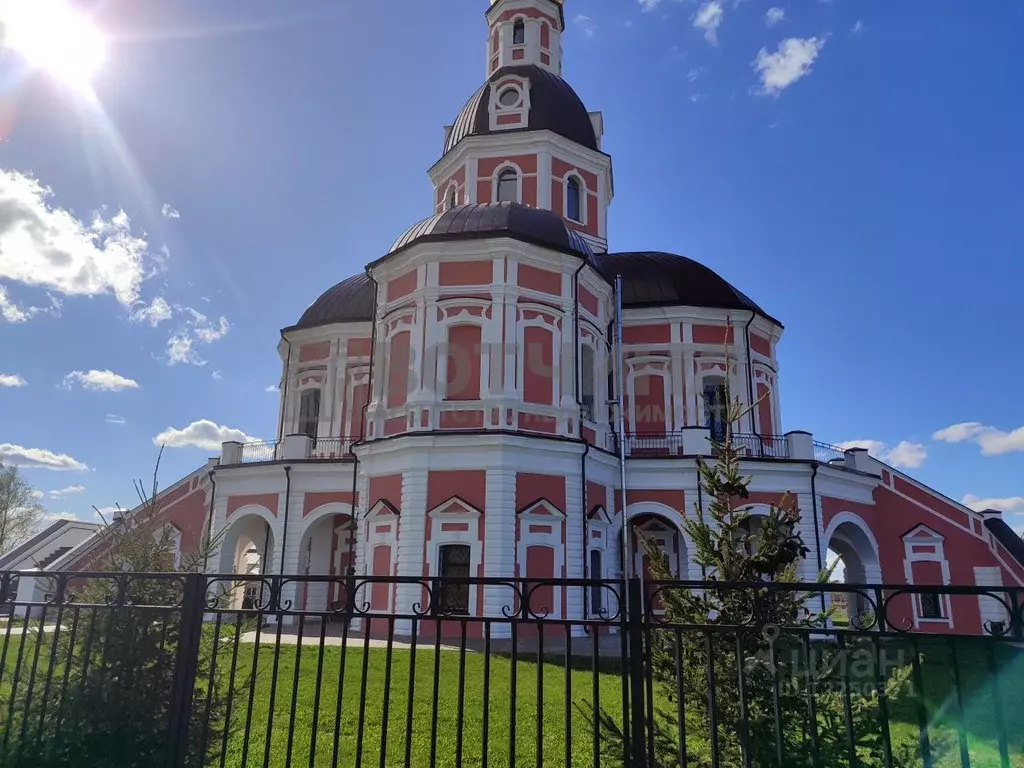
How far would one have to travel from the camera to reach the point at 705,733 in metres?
4.75

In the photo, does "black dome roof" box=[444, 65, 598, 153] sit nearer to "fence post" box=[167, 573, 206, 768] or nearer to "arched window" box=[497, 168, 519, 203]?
"arched window" box=[497, 168, 519, 203]

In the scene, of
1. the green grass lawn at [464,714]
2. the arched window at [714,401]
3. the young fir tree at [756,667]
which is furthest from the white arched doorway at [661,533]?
the young fir tree at [756,667]

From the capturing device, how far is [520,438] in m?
15.7

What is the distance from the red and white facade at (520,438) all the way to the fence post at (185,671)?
29.0 ft

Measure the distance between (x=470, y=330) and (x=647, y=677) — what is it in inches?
510

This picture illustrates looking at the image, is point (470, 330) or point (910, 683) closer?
point (910, 683)

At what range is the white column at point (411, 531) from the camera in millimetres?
15281

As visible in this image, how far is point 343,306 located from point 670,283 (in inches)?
423

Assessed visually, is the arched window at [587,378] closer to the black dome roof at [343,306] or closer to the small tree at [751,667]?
the black dome roof at [343,306]

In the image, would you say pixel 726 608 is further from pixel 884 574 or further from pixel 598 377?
pixel 884 574

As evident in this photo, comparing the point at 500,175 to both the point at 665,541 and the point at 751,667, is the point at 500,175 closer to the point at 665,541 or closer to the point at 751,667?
the point at 665,541

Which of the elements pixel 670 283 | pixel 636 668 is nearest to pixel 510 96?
pixel 670 283

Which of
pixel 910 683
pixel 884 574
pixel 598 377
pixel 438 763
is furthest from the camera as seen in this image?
pixel 884 574

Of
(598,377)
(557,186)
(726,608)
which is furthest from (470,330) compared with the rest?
(726,608)
